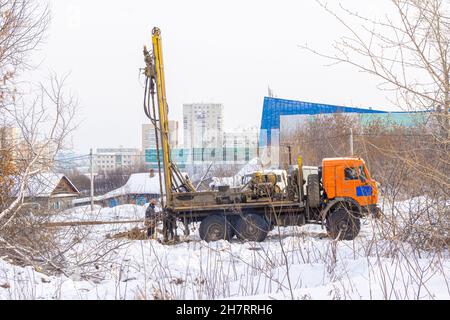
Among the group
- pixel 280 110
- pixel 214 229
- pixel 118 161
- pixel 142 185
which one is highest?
pixel 280 110

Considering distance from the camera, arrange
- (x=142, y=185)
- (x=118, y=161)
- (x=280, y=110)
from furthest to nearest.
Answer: (x=118, y=161) → (x=142, y=185) → (x=280, y=110)

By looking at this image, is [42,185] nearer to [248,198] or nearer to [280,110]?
[248,198]

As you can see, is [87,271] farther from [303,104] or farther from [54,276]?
[303,104]

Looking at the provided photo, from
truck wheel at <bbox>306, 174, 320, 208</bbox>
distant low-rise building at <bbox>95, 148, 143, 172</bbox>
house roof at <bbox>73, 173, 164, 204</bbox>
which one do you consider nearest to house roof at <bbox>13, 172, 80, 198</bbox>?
truck wheel at <bbox>306, 174, 320, 208</bbox>

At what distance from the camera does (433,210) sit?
8.54m

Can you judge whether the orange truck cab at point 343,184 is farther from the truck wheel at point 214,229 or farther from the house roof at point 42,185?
the house roof at point 42,185

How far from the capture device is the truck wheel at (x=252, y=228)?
1509 centimetres

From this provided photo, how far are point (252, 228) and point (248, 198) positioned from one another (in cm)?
107

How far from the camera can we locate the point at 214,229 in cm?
1559

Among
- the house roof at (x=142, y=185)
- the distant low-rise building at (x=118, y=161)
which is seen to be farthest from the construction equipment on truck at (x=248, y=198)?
the distant low-rise building at (x=118, y=161)

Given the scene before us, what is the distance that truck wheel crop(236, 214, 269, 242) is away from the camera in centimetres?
1509

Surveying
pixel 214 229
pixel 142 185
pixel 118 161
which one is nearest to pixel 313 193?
pixel 214 229

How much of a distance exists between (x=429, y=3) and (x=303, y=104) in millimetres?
29373
